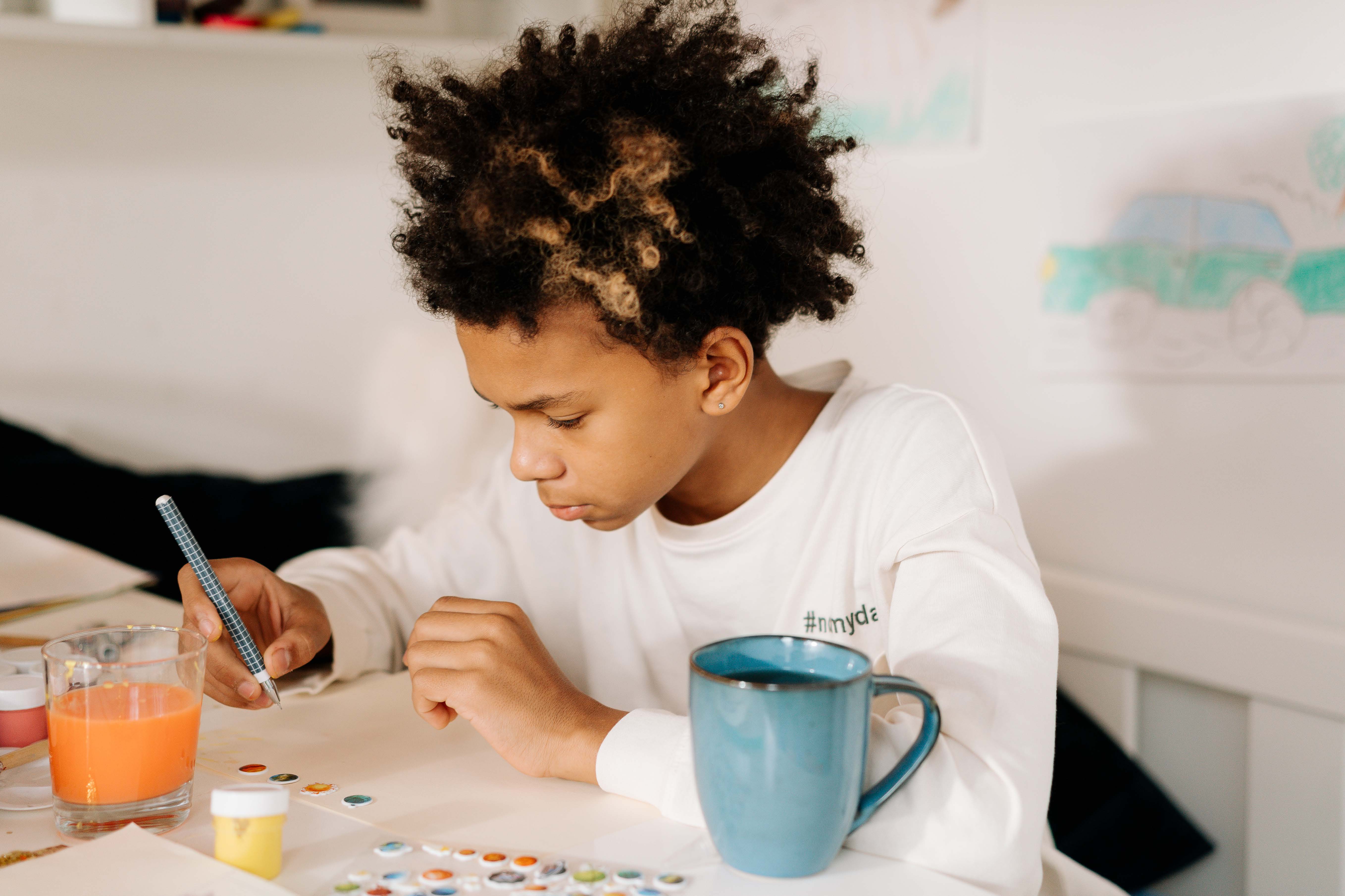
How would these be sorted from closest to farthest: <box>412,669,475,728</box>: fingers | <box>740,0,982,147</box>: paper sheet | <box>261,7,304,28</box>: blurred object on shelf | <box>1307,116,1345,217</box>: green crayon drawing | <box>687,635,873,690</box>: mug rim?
1. <box>687,635,873,690</box>: mug rim
2. <box>412,669,475,728</box>: fingers
3. <box>1307,116,1345,217</box>: green crayon drawing
4. <box>740,0,982,147</box>: paper sheet
5. <box>261,7,304,28</box>: blurred object on shelf

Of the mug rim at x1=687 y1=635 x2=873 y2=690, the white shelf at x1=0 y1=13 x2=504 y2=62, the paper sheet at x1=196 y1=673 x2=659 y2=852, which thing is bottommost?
the paper sheet at x1=196 y1=673 x2=659 y2=852

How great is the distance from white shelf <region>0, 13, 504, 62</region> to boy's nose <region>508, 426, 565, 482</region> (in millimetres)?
1035

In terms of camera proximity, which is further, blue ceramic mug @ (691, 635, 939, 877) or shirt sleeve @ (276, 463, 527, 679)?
shirt sleeve @ (276, 463, 527, 679)

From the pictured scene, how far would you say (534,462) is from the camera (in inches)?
32.7

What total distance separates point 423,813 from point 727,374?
1.32ft

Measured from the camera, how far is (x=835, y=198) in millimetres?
917

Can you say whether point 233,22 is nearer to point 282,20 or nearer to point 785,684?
point 282,20

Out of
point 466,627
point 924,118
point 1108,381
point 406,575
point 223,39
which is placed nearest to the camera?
point 466,627

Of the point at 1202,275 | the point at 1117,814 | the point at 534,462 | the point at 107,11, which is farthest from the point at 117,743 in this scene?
the point at 107,11

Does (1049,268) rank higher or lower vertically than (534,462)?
higher

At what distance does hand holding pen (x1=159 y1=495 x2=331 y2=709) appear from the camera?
82 cm

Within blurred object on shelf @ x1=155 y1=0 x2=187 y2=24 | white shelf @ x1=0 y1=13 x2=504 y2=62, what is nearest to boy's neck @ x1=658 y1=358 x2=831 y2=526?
white shelf @ x1=0 y1=13 x2=504 y2=62

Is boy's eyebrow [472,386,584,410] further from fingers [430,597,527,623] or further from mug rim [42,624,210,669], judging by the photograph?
mug rim [42,624,210,669]

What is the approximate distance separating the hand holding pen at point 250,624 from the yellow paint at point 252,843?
234 millimetres
